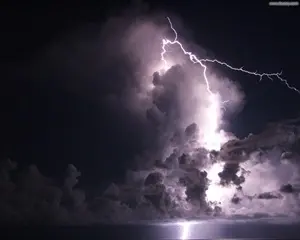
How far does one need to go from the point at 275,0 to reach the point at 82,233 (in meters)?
80.0

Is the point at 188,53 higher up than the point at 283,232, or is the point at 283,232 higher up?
the point at 283,232

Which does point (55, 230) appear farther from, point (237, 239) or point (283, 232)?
point (283, 232)

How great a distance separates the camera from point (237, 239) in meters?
80.2

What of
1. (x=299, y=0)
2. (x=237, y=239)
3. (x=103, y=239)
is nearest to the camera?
(x=299, y=0)

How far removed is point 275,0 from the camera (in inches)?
842

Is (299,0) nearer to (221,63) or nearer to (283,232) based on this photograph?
(221,63)

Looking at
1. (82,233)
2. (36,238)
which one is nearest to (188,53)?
(36,238)

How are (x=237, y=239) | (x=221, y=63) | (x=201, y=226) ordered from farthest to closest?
(x=201, y=226) < (x=237, y=239) < (x=221, y=63)

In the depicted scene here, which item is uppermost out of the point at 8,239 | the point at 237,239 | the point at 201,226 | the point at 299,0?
the point at 201,226

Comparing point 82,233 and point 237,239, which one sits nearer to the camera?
point 237,239

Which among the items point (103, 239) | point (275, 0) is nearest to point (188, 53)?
Result: point (275, 0)

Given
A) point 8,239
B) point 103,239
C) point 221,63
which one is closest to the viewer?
point 221,63

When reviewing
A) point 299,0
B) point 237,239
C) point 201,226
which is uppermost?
point 201,226

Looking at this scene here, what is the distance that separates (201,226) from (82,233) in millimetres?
86816
